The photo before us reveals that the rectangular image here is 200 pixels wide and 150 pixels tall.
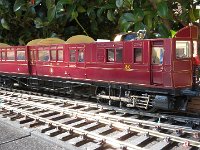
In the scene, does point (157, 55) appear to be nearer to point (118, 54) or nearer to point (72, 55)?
point (118, 54)

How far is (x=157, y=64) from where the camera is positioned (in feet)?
28.2

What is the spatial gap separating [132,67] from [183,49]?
5.00 feet

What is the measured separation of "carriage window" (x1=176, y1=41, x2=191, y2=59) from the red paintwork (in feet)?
0.40

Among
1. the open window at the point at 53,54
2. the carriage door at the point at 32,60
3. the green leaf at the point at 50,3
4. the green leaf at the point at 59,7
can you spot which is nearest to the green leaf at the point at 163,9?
the open window at the point at 53,54

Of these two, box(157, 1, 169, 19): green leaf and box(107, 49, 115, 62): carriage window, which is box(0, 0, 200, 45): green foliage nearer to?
box(157, 1, 169, 19): green leaf

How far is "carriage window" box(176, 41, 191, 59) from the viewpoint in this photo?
8.47 metres

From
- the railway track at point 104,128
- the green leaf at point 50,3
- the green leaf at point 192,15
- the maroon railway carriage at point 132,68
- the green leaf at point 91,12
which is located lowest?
the railway track at point 104,128

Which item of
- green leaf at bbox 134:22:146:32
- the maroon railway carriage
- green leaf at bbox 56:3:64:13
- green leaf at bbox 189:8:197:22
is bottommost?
the maroon railway carriage

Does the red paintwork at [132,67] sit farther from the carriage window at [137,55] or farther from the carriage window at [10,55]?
the carriage window at [10,55]

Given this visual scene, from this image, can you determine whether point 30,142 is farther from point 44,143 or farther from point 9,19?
point 9,19

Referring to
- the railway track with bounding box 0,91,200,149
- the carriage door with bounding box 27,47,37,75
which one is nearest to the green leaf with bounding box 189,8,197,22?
the railway track with bounding box 0,91,200,149

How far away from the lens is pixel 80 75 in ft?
36.3

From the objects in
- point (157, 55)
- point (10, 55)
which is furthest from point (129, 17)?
point (10, 55)

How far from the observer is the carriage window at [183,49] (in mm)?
8469
